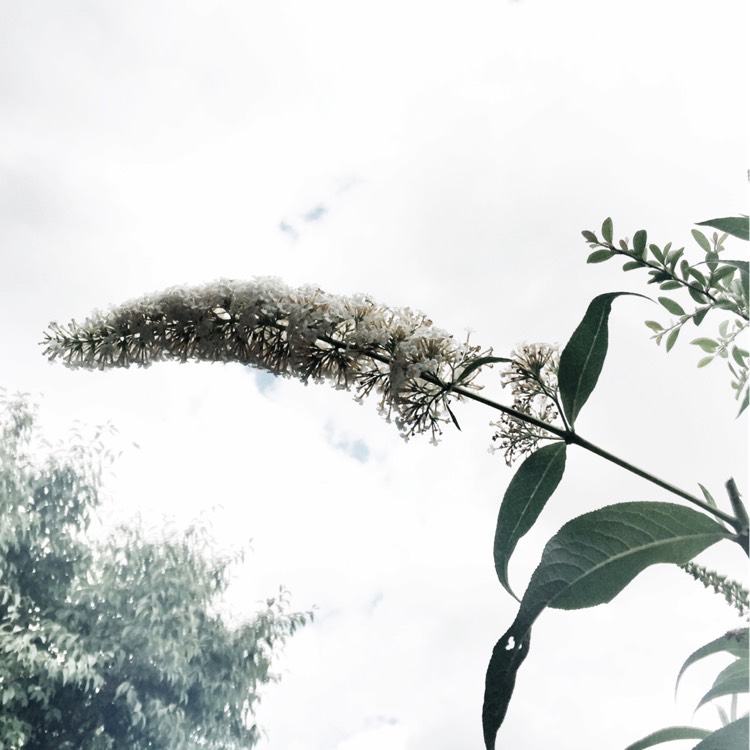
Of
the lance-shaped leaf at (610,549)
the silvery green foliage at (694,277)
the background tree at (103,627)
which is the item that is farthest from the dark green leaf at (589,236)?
the background tree at (103,627)

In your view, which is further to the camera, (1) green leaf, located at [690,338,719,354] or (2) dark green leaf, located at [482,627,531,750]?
(1) green leaf, located at [690,338,719,354]

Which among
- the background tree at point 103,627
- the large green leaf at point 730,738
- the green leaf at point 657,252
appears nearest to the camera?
the large green leaf at point 730,738

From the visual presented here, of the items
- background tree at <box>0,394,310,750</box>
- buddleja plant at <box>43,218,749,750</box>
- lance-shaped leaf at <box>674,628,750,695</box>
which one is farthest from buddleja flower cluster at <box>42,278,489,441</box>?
background tree at <box>0,394,310,750</box>

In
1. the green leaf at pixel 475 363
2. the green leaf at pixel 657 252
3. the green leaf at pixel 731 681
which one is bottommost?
the green leaf at pixel 731 681

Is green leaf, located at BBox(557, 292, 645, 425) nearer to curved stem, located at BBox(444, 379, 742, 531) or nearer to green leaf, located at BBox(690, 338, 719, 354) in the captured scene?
curved stem, located at BBox(444, 379, 742, 531)

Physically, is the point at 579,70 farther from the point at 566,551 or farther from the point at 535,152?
the point at 566,551

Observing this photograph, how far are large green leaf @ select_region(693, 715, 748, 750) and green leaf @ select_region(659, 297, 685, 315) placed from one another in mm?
175

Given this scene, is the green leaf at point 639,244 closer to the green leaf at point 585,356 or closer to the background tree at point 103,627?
the green leaf at point 585,356

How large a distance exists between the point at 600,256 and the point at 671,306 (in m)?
0.05

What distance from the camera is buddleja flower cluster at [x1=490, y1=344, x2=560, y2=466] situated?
248mm

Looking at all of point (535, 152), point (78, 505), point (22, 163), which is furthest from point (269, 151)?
point (78, 505)

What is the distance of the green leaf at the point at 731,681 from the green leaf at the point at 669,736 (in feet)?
0.04

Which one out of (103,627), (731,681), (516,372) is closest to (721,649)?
(731,681)

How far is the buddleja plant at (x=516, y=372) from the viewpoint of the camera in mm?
200
